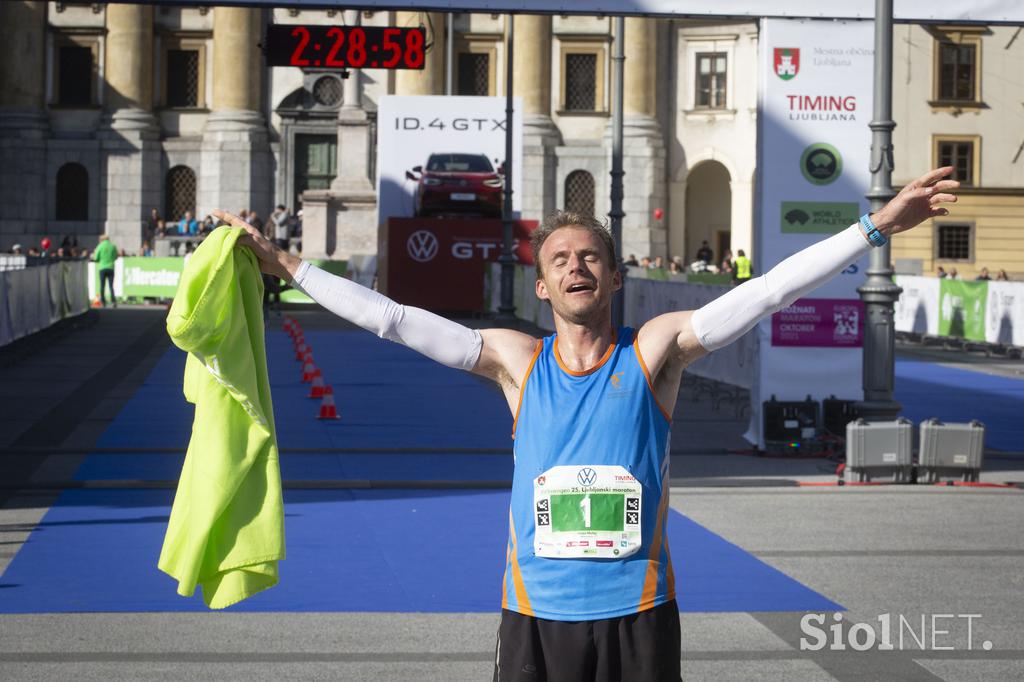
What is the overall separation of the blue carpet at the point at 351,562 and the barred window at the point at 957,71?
5530 centimetres

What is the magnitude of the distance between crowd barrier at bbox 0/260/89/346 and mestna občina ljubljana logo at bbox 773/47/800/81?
14.3 metres

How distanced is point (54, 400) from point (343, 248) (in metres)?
36.6

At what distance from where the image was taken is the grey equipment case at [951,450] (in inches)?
572

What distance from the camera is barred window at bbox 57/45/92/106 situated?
6650 centimetres

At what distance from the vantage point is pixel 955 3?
1638 cm

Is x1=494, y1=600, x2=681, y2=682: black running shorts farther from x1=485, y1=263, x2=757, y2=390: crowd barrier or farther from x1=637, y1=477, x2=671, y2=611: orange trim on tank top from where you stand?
x1=485, y1=263, x2=757, y2=390: crowd barrier

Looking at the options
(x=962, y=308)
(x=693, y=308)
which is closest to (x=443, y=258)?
(x=962, y=308)

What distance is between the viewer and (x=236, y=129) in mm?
64938

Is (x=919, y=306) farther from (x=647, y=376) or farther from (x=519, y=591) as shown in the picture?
(x=519, y=591)

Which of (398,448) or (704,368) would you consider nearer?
(398,448)

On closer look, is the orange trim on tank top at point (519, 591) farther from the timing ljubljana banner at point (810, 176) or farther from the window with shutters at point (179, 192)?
the window with shutters at point (179, 192)

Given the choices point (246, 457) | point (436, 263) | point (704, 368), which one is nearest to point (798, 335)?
point (704, 368)

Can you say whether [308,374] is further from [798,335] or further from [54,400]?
[798,335]

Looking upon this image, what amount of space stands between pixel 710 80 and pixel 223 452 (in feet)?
213
